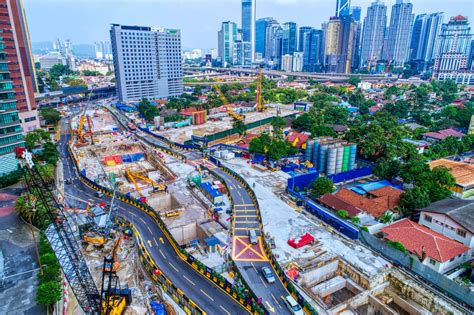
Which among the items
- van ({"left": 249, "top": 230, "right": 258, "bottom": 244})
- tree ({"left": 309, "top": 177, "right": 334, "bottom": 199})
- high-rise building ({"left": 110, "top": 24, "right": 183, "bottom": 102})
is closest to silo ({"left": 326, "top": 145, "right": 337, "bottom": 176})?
tree ({"left": 309, "top": 177, "right": 334, "bottom": 199})

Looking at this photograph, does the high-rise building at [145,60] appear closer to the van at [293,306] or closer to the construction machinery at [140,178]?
the construction machinery at [140,178]

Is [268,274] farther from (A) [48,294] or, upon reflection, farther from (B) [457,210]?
(B) [457,210]

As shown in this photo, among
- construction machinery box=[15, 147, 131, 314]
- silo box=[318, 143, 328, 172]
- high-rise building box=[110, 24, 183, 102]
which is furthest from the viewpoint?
high-rise building box=[110, 24, 183, 102]

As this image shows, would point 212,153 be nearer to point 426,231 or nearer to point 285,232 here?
point 285,232

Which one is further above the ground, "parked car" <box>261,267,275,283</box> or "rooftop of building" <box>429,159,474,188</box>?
"rooftop of building" <box>429,159,474,188</box>

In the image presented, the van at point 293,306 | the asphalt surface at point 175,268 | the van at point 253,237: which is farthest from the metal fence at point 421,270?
the asphalt surface at point 175,268

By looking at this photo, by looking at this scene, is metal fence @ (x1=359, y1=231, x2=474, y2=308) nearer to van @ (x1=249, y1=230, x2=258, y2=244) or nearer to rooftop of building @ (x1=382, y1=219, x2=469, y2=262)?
rooftop of building @ (x1=382, y1=219, x2=469, y2=262)

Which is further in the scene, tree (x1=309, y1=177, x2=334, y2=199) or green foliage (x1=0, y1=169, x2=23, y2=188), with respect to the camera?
green foliage (x1=0, y1=169, x2=23, y2=188)
